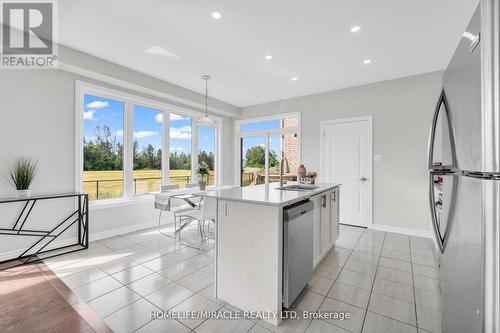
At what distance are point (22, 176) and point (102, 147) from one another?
3.83 feet

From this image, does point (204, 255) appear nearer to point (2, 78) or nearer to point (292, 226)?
point (292, 226)

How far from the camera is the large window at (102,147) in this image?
370 centimetres

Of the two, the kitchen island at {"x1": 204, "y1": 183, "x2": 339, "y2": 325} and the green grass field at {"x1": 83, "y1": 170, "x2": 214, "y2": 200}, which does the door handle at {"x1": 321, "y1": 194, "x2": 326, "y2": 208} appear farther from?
the green grass field at {"x1": 83, "y1": 170, "x2": 214, "y2": 200}

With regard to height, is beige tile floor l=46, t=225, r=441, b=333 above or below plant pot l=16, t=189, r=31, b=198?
below

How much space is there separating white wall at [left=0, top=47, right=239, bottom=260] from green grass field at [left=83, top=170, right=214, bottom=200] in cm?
31

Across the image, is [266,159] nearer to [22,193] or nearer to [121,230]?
[121,230]

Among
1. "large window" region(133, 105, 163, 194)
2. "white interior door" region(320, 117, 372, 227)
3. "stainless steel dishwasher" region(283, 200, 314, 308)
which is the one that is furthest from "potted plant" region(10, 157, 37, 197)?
"white interior door" region(320, 117, 372, 227)

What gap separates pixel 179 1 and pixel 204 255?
117 inches

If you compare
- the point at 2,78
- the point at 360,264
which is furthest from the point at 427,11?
the point at 2,78

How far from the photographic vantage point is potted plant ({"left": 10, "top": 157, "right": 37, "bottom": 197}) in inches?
111

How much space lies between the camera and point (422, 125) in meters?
3.93

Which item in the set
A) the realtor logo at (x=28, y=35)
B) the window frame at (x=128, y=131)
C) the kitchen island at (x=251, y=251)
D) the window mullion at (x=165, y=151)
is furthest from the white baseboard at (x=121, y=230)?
the kitchen island at (x=251, y=251)

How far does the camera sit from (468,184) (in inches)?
37.0

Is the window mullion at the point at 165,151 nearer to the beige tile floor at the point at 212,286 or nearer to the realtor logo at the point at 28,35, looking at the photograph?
the beige tile floor at the point at 212,286
